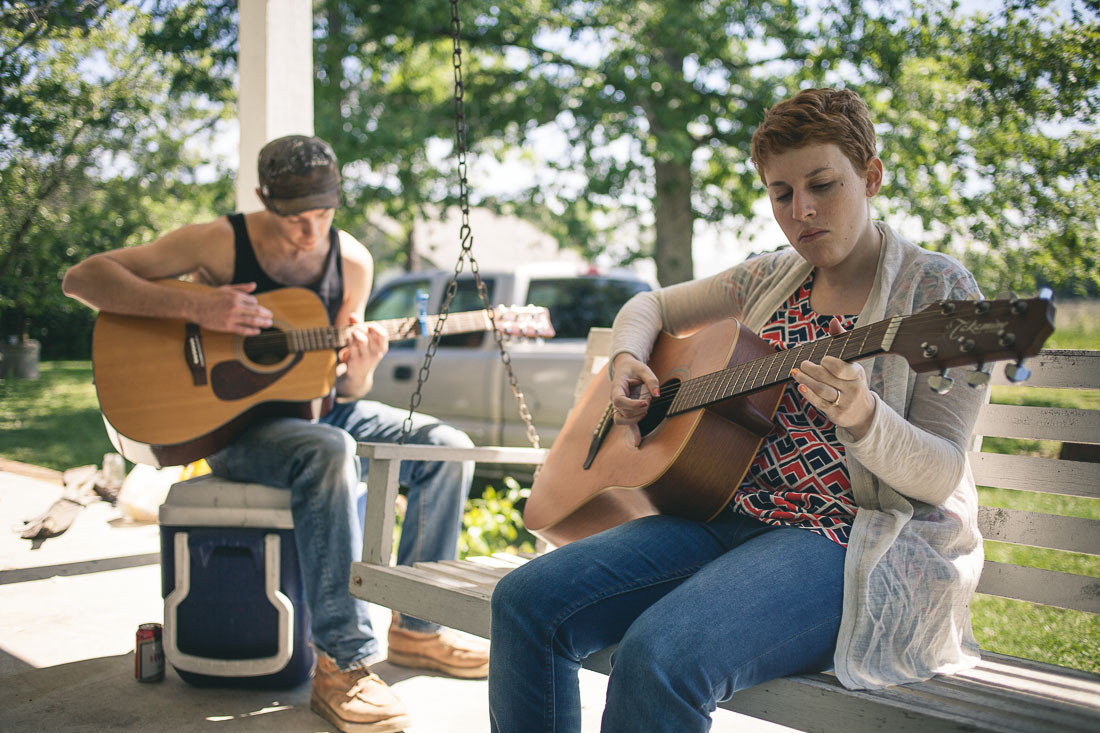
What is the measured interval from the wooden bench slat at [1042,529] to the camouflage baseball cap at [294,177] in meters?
2.13

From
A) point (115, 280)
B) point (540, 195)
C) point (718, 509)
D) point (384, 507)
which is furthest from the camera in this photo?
point (540, 195)

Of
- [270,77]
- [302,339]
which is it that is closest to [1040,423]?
[302,339]

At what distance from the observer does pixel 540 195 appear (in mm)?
9711

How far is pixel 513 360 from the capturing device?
232 inches

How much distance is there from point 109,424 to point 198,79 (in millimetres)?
3919

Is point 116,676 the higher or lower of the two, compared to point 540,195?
lower

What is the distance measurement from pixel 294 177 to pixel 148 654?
152cm

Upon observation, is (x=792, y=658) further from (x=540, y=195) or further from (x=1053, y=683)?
(x=540, y=195)

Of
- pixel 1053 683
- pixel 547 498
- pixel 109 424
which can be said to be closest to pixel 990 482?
pixel 1053 683

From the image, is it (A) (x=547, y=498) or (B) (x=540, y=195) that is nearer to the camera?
(A) (x=547, y=498)

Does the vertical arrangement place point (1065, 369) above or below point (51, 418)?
above

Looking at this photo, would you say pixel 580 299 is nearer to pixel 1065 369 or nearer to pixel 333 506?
pixel 333 506

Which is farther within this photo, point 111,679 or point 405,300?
point 405,300

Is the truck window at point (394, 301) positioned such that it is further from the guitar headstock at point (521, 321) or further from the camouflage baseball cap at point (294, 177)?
the camouflage baseball cap at point (294, 177)
